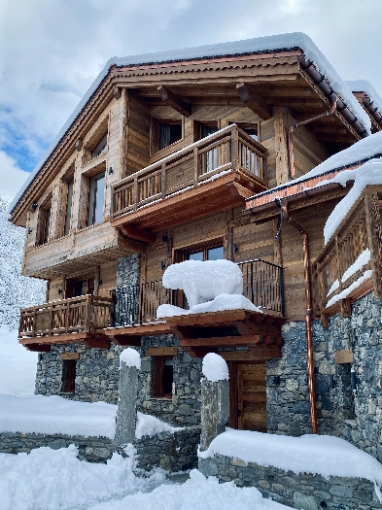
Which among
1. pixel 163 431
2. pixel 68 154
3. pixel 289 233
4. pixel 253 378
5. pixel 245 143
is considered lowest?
pixel 163 431

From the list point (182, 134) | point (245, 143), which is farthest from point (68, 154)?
point (245, 143)

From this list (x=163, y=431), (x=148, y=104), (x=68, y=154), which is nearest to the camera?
(x=163, y=431)

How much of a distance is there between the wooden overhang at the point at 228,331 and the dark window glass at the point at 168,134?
6.54 meters

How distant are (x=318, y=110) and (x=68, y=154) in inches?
393

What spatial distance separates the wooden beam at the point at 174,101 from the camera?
1256 centimetres

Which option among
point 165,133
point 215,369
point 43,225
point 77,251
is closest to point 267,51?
point 165,133

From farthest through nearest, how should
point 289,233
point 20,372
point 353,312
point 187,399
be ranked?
point 20,372 < point 187,399 < point 289,233 < point 353,312

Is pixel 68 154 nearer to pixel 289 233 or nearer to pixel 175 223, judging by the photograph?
pixel 175 223

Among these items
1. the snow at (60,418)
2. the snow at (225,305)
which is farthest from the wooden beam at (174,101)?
the snow at (60,418)

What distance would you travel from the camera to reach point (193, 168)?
10.7 metres

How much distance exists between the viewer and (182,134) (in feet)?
42.9

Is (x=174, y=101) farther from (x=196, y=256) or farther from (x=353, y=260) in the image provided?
(x=353, y=260)

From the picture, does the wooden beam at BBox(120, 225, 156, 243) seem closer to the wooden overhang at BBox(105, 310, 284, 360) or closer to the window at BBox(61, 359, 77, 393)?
the wooden overhang at BBox(105, 310, 284, 360)

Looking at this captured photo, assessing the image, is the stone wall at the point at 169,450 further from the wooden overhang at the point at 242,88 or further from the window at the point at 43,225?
the window at the point at 43,225
